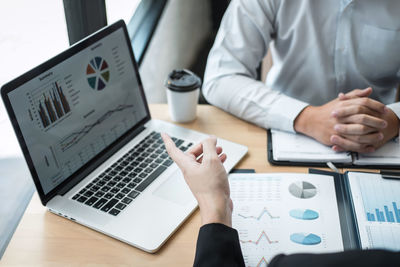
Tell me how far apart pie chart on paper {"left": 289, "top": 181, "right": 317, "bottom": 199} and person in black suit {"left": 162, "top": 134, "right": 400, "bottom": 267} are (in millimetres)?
253

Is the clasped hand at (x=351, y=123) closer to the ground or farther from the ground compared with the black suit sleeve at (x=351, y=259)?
closer to the ground

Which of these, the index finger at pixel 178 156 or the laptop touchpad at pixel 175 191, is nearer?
the index finger at pixel 178 156

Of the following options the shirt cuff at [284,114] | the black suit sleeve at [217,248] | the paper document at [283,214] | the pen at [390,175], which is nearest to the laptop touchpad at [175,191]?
the paper document at [283,214]

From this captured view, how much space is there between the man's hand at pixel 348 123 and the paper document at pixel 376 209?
4.3 inches

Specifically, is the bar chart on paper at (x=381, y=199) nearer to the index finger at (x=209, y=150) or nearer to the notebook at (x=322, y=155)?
the notebook at (x=322, y=155)

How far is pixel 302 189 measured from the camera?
1.04 m

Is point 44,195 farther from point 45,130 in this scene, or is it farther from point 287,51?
point 287,51

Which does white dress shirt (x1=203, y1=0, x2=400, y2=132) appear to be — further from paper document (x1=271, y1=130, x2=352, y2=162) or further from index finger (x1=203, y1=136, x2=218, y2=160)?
index finger (x1=203, y1=136, x2=218, y2=160)

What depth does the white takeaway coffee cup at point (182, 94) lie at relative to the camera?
1.27m

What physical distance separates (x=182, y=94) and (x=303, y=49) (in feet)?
1.57

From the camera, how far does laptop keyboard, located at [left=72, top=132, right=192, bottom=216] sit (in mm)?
997

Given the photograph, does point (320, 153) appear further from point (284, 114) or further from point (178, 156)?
point (178, 156)

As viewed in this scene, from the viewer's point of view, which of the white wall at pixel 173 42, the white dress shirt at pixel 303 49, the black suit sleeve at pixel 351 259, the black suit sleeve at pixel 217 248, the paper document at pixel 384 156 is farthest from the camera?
the white wall at pixel 173 42

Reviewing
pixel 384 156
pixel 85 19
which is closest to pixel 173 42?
pixel 85 19
